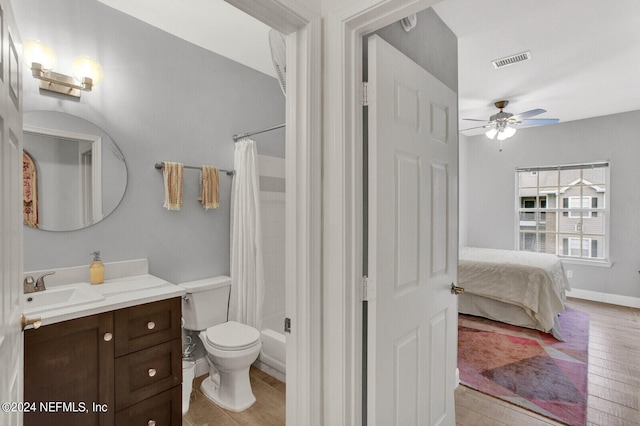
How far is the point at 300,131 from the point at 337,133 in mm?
135

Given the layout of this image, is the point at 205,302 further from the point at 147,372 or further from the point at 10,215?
the point at 10,215

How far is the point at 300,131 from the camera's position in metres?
1.20

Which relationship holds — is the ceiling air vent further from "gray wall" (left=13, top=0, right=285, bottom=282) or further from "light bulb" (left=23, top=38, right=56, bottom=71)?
"light bulb" (left=23, top=38, right=56, bottom=71)

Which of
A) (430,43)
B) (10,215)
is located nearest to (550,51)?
(430,43)

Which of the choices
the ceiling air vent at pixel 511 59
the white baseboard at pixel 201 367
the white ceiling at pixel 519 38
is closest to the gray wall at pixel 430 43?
the white ceiling at pixel 519 38

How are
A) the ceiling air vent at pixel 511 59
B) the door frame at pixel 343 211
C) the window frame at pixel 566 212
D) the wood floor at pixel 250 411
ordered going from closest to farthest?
the door frame at pixel 343 211 → the wood floor at pixel 250 411 → the ceiling air vent at pixel 511 59 → the window frame at pixel 566 212

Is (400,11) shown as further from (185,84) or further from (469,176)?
(469,176)

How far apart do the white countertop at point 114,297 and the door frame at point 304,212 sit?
0.97 metres

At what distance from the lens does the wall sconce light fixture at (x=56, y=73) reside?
1.78 m

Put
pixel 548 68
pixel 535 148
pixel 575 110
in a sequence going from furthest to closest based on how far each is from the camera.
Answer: pixel 535 148 < pixel 575 110 < pixel 548 68

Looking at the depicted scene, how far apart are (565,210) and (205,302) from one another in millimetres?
5271

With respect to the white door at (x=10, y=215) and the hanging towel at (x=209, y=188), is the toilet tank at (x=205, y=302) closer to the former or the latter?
the hanging towel at (x=209, y=188)

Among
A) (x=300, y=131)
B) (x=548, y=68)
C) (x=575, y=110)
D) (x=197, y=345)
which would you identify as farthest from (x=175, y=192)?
(x=575, y=110)

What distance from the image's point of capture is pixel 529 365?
110 inches
